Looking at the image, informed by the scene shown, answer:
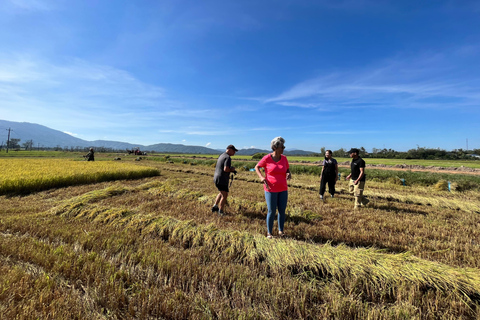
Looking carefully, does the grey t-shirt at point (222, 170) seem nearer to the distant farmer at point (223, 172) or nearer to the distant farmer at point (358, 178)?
the distant farmer at point (223, 172)

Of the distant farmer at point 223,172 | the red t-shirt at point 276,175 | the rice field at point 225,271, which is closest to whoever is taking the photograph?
the rice field at point 225,271

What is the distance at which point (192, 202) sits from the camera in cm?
675

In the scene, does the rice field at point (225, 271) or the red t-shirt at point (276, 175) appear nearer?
the rice field at point (225, 271)

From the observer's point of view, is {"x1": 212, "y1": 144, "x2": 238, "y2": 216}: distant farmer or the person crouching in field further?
{"x1": 212, "y1": 144, "x2": 238, "y2": 216}: distant farmer

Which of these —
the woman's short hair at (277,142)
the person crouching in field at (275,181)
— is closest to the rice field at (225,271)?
the person crouching in field at (275,181)

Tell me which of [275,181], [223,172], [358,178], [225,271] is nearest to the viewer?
[225,271]

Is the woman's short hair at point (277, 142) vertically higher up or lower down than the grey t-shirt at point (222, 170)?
higher up

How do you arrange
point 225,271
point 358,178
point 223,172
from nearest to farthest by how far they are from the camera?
point 225,271, point 223,172, point 358,178

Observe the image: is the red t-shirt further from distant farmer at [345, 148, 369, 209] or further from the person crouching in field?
distant farmer at [345, 148, 369, 209]

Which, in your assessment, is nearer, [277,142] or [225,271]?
[225,271]

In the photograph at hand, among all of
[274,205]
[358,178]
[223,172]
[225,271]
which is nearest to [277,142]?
[274,205]

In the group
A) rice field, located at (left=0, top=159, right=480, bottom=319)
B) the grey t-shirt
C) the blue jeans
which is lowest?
rice field, located at (left=0, top=159, right=480, bottom=319)

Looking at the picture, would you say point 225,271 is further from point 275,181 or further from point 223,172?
point 223,172

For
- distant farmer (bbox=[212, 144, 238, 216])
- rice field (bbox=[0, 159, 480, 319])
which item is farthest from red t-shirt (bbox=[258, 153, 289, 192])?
distant farmer (bbox=[212, 144, 238, 216])
